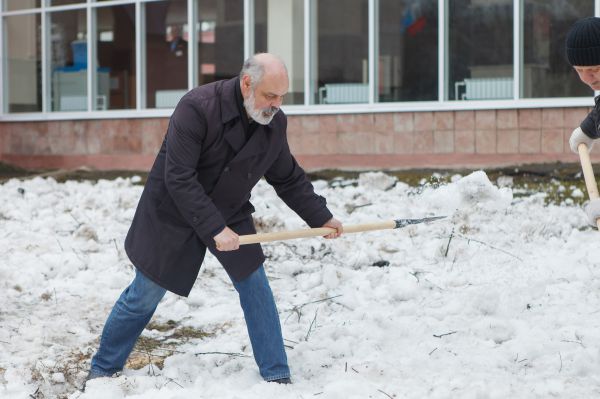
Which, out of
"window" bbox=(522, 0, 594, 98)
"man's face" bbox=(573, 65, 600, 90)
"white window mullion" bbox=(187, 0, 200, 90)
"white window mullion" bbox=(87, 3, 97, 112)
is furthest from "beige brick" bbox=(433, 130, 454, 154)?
"man's face" bbox=(573, 65, 600, 90)

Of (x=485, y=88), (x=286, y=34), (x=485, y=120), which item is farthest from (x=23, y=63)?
(x=485, y=120)

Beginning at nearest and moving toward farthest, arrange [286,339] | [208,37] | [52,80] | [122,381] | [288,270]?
[122,381], [286,339], [288,270], [208,37], [52,80]

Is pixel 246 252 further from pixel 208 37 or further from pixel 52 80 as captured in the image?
pixel 52 80

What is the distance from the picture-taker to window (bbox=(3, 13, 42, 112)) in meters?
16.4

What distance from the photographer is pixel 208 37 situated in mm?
14922

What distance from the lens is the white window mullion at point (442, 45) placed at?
13.0 metres

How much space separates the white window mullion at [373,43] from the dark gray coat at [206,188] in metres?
8.75

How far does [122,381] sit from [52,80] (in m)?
12.4

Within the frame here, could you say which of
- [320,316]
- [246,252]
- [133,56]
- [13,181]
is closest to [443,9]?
[133,56]

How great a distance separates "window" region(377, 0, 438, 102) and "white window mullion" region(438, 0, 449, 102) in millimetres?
92

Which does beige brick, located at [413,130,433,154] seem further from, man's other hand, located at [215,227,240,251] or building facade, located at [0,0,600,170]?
man's other hand, located at [215,227,240,251]

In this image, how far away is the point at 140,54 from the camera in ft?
50.8

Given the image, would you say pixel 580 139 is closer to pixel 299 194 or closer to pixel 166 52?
pixel 299 194

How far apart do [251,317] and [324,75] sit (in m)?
9.46
